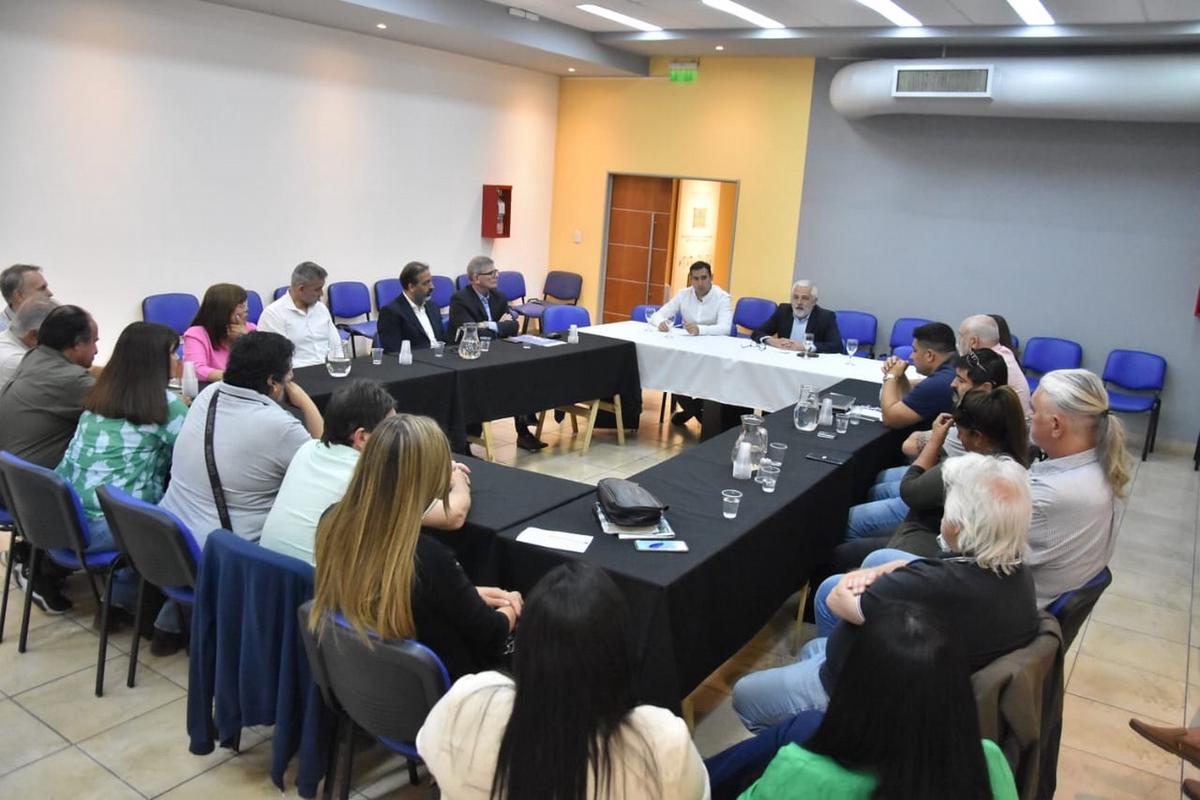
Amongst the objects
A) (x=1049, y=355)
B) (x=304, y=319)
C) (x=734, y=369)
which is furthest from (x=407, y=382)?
(x=1049, y=355)

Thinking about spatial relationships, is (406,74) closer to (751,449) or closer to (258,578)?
(751,449)

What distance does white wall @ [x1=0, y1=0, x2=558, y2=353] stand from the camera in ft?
19.8

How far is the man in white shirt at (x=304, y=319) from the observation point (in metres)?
5.14

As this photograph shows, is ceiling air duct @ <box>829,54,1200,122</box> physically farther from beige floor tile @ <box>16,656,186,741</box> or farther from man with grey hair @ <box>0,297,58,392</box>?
A: beige floor tile @ <box>16,656,186,741</box>

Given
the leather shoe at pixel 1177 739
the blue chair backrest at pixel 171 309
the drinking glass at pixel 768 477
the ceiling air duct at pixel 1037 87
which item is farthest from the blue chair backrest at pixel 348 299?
the leather shoe at pixel 1177 739

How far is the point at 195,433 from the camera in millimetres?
2938

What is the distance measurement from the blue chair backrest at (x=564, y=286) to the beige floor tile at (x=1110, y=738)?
290 inches

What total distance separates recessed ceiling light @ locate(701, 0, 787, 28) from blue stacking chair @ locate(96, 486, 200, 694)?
18.3ft

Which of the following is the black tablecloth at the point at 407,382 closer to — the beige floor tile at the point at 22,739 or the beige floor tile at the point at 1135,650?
the beige floor tile at the point at 22,739

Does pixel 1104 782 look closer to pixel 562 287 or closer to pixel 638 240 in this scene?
pixel 638 240

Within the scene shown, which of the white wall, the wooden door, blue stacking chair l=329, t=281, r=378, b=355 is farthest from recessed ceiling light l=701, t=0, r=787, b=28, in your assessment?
blue stacking chair l=329, t=281, r=378, b=355

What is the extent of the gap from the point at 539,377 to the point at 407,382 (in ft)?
3.62

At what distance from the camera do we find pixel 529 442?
20.6ft

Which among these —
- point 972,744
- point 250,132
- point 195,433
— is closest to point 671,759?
point 972,744
